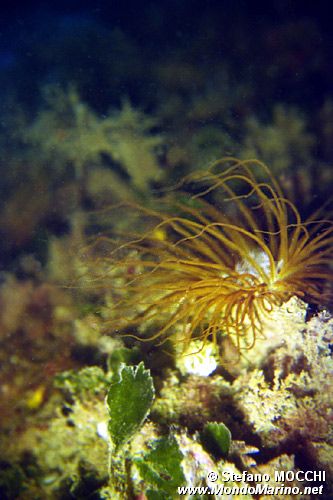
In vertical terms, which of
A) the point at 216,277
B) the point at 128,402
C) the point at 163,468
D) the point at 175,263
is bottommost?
the point at 163,468

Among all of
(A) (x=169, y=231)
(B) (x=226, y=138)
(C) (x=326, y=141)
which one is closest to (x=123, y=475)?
(A) (x=169, y=231)

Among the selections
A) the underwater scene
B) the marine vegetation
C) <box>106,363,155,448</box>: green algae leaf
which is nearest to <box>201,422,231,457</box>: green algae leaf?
the underwater scene

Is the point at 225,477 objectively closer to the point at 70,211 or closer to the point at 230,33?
the point at 70,211

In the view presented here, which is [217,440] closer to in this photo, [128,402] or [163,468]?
[163,468]

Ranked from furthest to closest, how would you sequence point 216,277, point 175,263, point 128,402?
point 175,263 < point 216,277 < point 128,402

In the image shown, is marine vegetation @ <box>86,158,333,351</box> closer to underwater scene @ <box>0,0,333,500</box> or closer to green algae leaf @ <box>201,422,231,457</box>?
underwater scene @ <box>0,0,333,500</box>

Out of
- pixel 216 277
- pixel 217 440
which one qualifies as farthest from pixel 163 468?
pixel 216 277

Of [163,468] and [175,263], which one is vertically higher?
[175,263]
